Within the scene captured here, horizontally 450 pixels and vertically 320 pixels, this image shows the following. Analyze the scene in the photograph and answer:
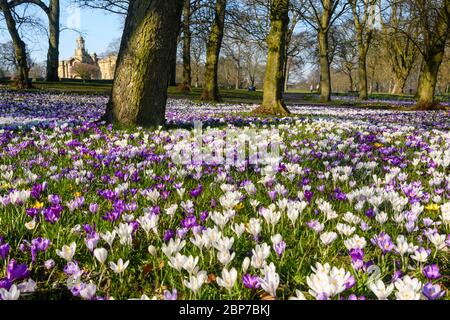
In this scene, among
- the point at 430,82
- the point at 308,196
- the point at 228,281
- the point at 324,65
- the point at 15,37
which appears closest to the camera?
the point at 228,281

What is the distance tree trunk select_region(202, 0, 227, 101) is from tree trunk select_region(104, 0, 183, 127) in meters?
14.9

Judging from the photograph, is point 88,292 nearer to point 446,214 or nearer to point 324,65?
point 446,214

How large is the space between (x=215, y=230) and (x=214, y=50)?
21559 mm

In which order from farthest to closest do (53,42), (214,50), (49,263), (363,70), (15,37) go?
(363,70) → (53,42) → (214,50) → (15,37) → (49,263)

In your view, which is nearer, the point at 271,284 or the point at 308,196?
the point at 271,284

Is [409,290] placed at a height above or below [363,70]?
below

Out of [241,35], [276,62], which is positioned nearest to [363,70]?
[241,35]

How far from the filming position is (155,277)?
2.13 metres

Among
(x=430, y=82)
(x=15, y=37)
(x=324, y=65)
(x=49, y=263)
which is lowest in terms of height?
(x=49, y=263)

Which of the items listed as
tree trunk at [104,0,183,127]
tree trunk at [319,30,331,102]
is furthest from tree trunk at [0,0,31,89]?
tree trunk at [319,30,331,102]

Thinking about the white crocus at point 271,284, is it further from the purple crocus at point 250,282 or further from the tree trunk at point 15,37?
the tree trunk at point 15,37

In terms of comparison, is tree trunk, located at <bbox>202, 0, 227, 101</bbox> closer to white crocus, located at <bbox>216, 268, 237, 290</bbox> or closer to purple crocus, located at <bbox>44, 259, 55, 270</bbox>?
purple crocus, located at <bbox>44, 259, 55, 270</bbox>

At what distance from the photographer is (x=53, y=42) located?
33438mm

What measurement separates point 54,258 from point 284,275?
4.35 ft
